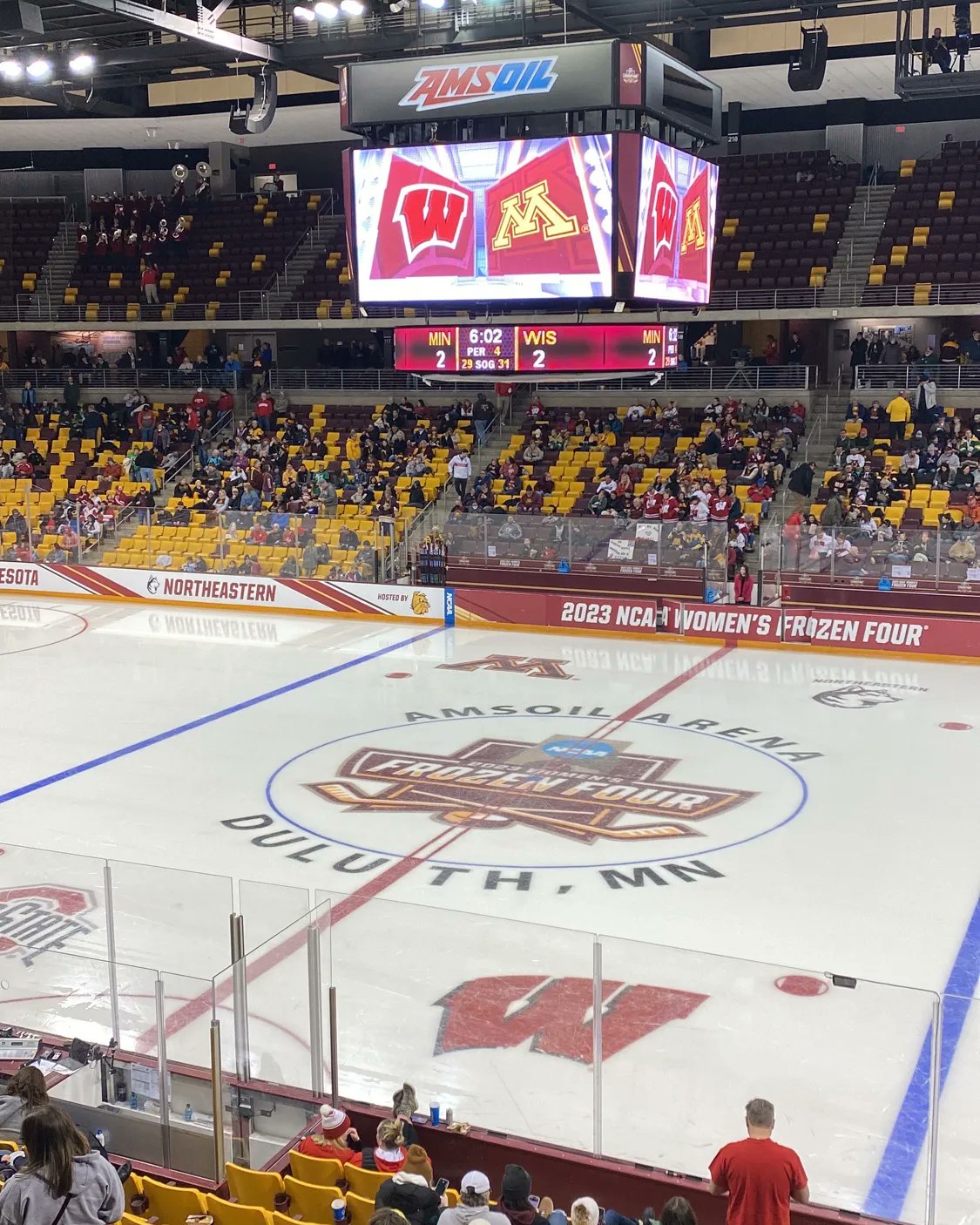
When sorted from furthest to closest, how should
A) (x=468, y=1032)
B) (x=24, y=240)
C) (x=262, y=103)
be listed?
(x=24, y=240), (x=262, y=103), (x=468, y=1032)

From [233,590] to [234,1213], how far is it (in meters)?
20.0

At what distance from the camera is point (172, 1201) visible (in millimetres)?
5844

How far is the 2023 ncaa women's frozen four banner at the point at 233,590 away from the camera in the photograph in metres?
23.7

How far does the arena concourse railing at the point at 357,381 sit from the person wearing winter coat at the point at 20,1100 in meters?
20.9

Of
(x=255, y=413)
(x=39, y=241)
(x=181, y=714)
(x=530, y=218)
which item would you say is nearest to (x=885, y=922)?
(x=530, y=218)

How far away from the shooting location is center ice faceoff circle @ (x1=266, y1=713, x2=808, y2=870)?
12.5 meters

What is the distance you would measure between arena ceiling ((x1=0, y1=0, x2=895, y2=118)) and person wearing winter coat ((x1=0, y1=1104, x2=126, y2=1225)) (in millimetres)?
15785

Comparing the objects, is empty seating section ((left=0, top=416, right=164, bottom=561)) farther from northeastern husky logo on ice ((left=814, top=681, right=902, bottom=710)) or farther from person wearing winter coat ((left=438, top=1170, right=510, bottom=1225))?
person wearing winter coat ((left=438, top=1170, right=510, bottom=1225))

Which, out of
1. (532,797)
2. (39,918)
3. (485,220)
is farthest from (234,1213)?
(485,220)

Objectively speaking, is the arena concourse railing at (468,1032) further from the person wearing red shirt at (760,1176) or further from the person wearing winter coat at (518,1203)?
the person wearing winter coat at (518,1203)

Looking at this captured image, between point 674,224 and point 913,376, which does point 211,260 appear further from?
point 674,224

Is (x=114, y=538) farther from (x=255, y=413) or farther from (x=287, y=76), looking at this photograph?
(x=287, y=76)

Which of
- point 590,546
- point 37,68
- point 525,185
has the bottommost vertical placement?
point 590,546

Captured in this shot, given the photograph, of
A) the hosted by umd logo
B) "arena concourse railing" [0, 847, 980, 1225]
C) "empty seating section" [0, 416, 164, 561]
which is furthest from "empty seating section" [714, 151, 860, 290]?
"arena concourse railing" [0, 847, 980, 1225]
